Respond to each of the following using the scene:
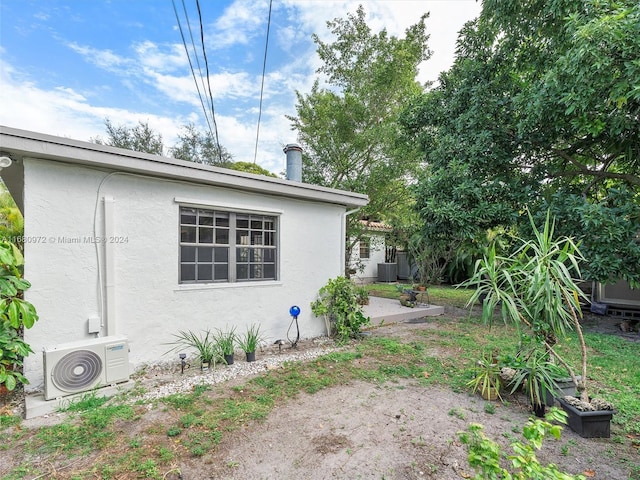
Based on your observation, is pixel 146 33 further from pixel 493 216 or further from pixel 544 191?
pixel 544 191

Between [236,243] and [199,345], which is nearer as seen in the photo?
[199,345]

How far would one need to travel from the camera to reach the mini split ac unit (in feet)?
11.1

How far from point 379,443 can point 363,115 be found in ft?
32.4

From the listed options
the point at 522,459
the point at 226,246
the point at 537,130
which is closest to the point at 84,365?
the point at 226,246

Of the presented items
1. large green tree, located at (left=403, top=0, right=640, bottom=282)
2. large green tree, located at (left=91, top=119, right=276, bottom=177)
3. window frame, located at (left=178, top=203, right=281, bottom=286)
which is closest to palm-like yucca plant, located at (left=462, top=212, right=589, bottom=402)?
large green tree, located at (left=403, top=0, right=640, bottom=282)

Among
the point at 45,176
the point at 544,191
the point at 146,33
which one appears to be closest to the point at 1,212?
the point at 146,33

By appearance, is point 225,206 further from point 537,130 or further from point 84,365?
point 537,130

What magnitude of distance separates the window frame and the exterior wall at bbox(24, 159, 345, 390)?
0.36ft

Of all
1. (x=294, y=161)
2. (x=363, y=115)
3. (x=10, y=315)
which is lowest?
(x=10, y=315)

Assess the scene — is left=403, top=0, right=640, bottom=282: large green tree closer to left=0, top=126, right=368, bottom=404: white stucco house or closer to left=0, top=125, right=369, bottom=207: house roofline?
left=0, top=126, right=368, bottom=404: white stucco house

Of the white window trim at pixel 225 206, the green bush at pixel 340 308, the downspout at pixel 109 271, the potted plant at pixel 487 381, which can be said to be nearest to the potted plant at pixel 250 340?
the green bush at pixel 340 308

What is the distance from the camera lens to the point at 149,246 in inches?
177

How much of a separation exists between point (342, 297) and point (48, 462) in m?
4.70

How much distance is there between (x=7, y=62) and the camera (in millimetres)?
6230
